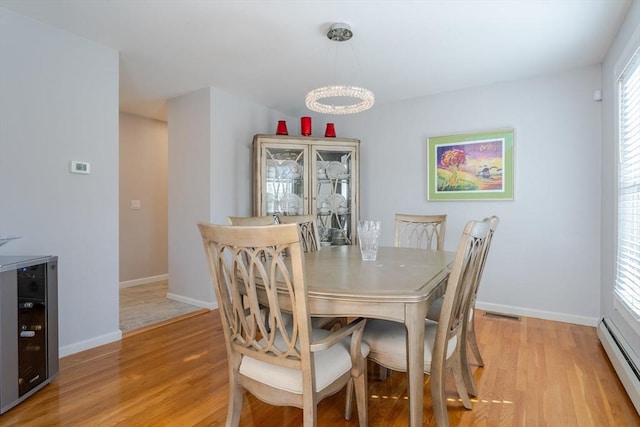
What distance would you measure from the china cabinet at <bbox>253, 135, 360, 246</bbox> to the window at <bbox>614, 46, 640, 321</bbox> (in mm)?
2257

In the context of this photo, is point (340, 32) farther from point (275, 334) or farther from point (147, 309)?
point (147, 309)

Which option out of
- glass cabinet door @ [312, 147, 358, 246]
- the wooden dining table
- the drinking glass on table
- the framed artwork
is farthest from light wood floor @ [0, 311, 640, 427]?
glass cabinet door @ [312, 147, 358, 246]

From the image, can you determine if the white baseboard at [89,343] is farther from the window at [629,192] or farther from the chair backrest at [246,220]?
the window at [629,192]

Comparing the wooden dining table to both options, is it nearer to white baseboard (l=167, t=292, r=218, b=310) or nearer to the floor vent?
the floor vent

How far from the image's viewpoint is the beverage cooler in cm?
170

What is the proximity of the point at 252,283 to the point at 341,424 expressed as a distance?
93 centimetres

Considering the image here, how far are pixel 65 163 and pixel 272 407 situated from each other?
2.16 meters

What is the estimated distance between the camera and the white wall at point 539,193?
9.70 ft

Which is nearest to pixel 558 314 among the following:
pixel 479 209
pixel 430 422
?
pixel 479 209

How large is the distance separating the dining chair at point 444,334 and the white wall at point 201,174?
→ 93.0 inches

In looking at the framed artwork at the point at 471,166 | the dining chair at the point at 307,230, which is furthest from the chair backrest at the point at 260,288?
the framed artwork at the point at 471,166

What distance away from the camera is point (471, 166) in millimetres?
3455

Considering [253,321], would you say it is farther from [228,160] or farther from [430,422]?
[228,160]

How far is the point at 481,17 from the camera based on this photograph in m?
2.19
